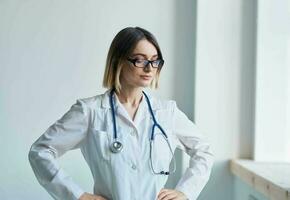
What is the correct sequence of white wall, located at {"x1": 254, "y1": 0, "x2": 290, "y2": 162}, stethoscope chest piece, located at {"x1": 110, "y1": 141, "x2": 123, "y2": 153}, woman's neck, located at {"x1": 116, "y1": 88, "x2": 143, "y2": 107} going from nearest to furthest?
stethoscope chest piece, located at {"x1": 110, "y1": 141, "x2": 123, "y2": 153} < woman's neck, located at {"x1": 116, "y1": 88, "x2": 143, "y2": 107} < white wall, located at {"x1": 254, "y1": 0, "x2": 290, "y2": 162}

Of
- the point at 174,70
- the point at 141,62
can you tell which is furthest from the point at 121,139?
the point at 174,70

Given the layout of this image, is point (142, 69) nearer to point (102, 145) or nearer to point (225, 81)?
point (102, 145)

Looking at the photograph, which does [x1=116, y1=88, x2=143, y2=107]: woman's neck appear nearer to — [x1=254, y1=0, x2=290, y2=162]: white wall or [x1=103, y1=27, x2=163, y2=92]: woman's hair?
[x1=103, y1=27, x2=163, y2=92]: woman's hair

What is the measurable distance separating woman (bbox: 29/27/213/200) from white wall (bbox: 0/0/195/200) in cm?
82

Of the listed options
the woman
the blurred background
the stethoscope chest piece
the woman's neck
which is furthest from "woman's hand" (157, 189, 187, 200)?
the blurred background

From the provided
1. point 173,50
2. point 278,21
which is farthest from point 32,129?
point 278,21

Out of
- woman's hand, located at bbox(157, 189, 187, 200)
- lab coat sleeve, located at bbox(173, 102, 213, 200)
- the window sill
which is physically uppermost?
lab coat sleeve, located at bbox(173, 102, 213, 200)

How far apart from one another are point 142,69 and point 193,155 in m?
0.37

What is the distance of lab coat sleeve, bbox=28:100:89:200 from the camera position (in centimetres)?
136

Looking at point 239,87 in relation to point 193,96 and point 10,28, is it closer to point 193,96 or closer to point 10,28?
point 193,96

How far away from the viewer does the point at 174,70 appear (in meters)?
2.28

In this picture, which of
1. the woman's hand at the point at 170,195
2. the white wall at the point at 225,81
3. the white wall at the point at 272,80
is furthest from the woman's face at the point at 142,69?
the white wall at the point at 272,80

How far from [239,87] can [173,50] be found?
39 centimetres

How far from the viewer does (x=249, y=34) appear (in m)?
2.21
